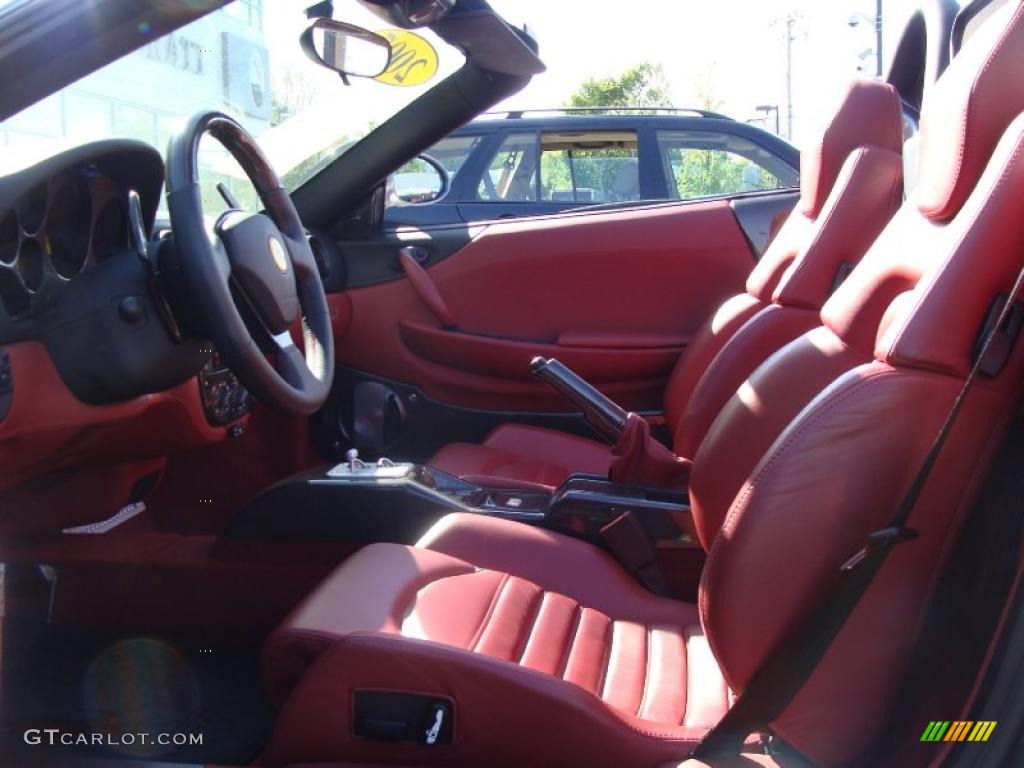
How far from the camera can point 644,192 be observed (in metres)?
5.16

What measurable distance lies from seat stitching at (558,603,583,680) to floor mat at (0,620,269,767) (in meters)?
0.64

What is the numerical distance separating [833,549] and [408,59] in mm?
1638

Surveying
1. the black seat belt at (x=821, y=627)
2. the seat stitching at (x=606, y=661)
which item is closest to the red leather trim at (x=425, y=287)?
the seat stitching at (x=606, y=661)

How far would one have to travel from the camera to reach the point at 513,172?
529 cm

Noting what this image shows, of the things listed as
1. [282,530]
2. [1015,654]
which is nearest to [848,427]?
[1015,654]

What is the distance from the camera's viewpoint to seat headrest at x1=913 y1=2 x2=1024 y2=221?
1325mm

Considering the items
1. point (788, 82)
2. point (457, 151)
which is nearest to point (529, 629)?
point (457, 151)

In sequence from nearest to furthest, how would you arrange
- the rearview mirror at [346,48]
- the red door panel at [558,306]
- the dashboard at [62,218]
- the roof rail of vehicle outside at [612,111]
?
the dashboard at [62,218]
the rearview mirror at [346,48]
the red door panel at [558,306]
the roof rail of vehicle outside at [612,111]

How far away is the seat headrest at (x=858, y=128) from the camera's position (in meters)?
2.23

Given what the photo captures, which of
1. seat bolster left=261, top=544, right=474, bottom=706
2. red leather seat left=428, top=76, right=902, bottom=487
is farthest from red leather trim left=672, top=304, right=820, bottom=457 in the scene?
seat bolster left=261, top=544, right=474, bottom=706

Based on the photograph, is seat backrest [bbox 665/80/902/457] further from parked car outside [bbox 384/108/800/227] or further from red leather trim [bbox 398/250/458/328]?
parked car outside [bbox 384/108/800/227]

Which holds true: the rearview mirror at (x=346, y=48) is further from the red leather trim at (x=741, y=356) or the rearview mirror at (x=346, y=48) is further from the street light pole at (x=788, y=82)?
the street light pole at (x=788, y=82)

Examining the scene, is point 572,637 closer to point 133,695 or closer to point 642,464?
point 642,464

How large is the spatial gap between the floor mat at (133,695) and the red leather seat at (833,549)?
23.1 inches
